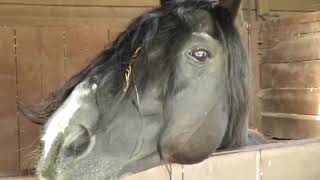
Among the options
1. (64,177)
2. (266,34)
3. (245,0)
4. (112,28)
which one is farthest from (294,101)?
(64,177)

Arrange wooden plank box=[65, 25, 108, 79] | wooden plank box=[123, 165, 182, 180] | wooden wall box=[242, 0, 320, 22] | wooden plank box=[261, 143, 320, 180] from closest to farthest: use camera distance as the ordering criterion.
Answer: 1. wooden plank box=[123, 165, 182, 180]
2. wooden plank box=[261, 143, 320, 180]
3. wooden plank box=[65, 25, 108, 79]
4. wooden wall box=[242, 0, 320, 22]

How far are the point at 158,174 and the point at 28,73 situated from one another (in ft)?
4.96

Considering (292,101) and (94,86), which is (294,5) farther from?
(94,86)

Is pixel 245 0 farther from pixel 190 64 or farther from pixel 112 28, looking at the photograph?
pixel 190 64

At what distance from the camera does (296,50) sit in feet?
10.3

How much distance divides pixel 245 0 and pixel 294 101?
2.99ft

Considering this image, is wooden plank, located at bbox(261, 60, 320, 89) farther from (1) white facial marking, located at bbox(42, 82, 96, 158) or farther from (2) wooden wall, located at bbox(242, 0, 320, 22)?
(1) white facial marking, located at bbox(42, 82, 96, 158)

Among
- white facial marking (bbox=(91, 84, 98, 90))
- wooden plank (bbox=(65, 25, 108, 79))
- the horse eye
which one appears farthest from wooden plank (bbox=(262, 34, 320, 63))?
white facial marking (bbox=(91, 84, 98, 90))

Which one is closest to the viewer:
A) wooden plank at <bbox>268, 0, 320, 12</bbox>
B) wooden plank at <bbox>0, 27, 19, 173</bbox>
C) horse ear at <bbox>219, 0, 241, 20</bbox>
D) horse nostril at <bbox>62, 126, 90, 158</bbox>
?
horse nostril at <bbox>62, 126, 90, 158</bbox>

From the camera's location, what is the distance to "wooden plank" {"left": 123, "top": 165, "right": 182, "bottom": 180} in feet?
5.98

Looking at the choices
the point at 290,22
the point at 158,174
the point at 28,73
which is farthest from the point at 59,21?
the point at 158,174

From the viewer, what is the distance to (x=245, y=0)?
368 centimetres

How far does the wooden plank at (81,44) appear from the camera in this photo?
317 centimetres

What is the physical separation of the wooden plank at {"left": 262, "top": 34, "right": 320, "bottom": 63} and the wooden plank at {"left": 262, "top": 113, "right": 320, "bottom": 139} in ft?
1.21
